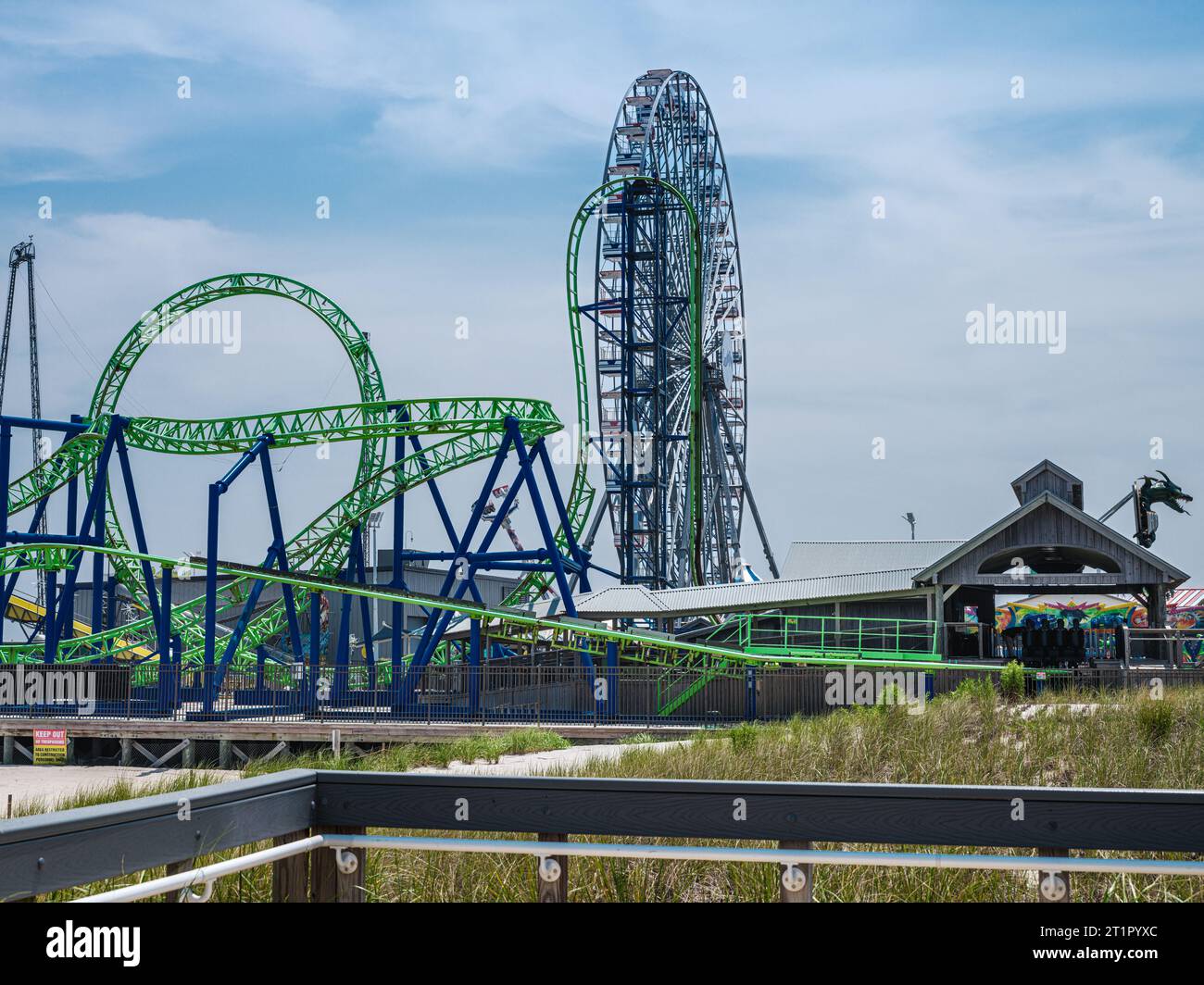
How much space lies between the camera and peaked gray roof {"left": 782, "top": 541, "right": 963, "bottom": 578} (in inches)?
1319

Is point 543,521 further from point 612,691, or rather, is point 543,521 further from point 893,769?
point 893,769

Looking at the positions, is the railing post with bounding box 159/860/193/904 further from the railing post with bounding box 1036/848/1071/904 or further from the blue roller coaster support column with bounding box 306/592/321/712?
the blue roller coaster support column with bounding box 306/592/321/712

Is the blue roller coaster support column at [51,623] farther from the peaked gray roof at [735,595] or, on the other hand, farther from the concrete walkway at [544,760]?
the concrete walkway at [544,760]

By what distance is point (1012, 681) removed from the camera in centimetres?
2267

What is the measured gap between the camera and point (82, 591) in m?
73.9

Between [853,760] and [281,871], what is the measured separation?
9353 mm

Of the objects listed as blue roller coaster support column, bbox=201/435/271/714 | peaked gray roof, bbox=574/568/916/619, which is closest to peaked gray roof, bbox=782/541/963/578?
peaked gray roof, bbox=574/568/916/619

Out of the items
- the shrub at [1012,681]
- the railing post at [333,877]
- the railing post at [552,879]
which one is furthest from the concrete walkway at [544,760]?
the railing post at [552,879]

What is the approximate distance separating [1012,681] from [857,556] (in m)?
14.1

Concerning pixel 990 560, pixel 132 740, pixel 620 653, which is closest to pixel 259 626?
pixel 132 740

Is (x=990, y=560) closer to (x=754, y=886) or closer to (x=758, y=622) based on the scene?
(x=758, y=622)

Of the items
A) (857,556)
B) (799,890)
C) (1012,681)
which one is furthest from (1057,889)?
(857,556)

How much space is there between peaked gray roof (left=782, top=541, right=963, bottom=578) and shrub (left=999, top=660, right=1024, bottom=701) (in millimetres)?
8321
